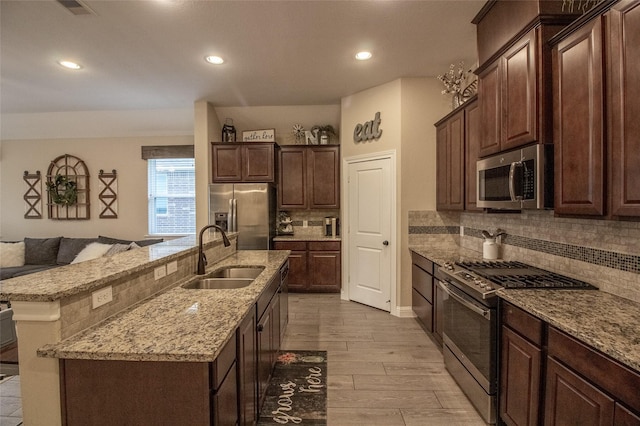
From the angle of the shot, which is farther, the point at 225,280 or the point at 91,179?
the point at 91,179

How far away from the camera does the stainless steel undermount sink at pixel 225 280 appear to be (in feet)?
7.22

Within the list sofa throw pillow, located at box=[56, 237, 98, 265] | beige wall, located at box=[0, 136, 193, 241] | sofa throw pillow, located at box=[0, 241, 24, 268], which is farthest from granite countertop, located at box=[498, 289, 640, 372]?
sofa throw pillow, located at box=[0, 241, 24, 268]

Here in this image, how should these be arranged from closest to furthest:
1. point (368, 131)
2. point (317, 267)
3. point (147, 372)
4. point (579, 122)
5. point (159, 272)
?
point (147, 372) < point (579, 122) < point (159, 272) < point (368, 131) < point (317, 267)

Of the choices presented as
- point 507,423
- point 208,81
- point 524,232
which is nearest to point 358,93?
point 208,81

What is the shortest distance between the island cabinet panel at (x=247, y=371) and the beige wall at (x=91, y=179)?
4.60 metres

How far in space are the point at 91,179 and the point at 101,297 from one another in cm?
529

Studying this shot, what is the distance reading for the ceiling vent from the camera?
91.3 inches

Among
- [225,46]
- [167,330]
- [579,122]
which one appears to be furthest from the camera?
[225,46]

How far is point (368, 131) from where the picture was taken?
161 inches

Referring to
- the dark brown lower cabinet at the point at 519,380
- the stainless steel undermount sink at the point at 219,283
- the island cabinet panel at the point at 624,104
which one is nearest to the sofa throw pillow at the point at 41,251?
the stainless steel undermount sink at the point at 219,283

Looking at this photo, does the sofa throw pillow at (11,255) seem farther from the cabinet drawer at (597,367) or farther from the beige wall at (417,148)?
the cabinet drawer at (597,367)

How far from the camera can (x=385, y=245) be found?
3928mm

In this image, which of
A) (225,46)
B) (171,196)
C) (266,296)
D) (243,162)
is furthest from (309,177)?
(266,296)

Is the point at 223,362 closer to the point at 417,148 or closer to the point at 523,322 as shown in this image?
the point at 523,322
